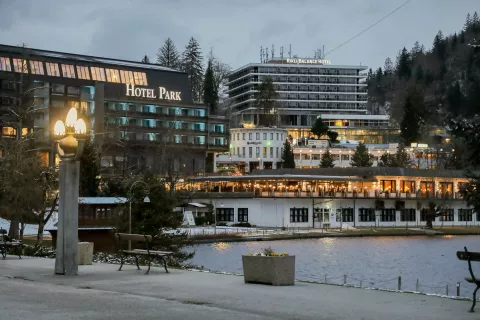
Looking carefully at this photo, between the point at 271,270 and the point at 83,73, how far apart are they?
347 ft

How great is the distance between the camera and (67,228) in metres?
20.2

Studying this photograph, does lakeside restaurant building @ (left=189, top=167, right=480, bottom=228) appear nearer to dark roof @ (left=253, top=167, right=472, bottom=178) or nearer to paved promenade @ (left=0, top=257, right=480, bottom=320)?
dark roof @ (left=253, top=167, right=472, bottom=178)

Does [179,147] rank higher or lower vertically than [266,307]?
higher

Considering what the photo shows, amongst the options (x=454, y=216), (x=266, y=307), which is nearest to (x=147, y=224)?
(x=266, y=307)

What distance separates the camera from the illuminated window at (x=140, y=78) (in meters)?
127

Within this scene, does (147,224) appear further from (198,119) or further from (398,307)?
(198,119)

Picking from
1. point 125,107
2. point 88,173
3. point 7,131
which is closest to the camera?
point 88,173

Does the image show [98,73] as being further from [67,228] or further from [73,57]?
[67,228]

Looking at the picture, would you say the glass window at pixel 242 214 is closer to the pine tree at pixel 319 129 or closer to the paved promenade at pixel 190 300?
the pine tree at pixel 319 129

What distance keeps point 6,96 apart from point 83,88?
14.4 meters

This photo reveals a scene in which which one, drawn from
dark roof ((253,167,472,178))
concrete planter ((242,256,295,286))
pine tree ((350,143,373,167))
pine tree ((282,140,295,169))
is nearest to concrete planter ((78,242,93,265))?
concrete planter ((242,256,295,286))

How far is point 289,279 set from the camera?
61.7 feet

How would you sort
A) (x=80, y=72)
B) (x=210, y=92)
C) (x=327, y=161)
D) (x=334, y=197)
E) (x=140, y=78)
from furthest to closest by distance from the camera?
(x=210, y=92) → (x=327, y=161) → (x=140, y=78) → (x=80, y=72) → (x=334, y=197)

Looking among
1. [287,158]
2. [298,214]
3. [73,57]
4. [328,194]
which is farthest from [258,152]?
[298,214]
